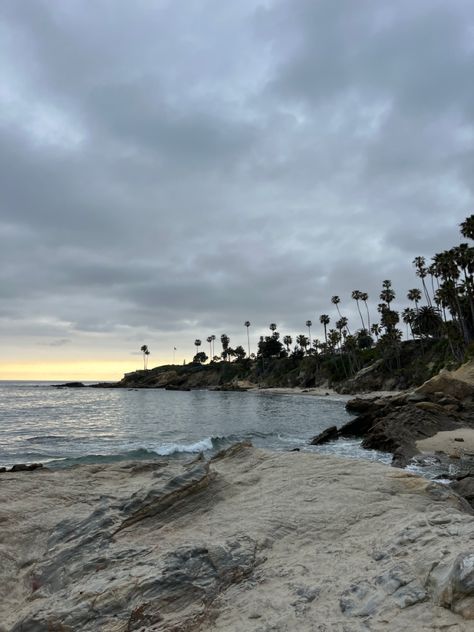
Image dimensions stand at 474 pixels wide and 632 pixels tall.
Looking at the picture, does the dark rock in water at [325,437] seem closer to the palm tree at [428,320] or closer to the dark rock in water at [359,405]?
the dark rock in water at [359,405]

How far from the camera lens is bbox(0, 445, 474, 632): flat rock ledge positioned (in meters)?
5.15

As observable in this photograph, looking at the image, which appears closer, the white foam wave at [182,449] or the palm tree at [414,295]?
the white foam wave at [182,449]

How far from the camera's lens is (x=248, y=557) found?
6.66 meters

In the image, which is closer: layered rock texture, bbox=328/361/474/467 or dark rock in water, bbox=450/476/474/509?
dark rock in water, bbox=450/476/474/509

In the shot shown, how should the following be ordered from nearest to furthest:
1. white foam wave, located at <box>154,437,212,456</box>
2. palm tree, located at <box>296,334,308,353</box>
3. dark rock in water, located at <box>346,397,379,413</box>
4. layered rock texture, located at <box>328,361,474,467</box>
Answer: layered rock texture, located at <box>328,361,474,467</box>, white foam wave, located at <box>154,437,212,456</box>, dark rock in water, located at <box>346,397,379,413</box>, palm tree, located at <box>296,334,308,353</box>

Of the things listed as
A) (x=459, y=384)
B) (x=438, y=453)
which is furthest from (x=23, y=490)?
(x=459, y=384)

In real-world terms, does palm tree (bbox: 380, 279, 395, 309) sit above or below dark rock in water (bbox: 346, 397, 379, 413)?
above

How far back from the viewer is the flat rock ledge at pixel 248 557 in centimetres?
515

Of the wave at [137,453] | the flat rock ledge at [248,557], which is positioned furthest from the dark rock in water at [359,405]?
the flat rock ledge at [248,557]

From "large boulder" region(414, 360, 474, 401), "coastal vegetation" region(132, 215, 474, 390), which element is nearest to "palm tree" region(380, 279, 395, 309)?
"coastal vegetation" region(132, 215, 474, 390)

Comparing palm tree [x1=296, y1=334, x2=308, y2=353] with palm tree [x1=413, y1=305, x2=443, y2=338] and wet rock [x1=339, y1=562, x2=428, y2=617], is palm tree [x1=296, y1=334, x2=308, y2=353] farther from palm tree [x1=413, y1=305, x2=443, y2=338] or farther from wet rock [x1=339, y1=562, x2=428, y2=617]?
wet rock [x1=339, y1=562, x2=428, y2=617]

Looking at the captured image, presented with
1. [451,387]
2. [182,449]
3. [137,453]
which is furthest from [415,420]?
[137,453]

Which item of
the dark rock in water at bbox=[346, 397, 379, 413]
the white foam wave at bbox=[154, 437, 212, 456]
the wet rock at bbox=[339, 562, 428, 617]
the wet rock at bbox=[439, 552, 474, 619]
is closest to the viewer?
the wet rock at bbox=[439, 552, 474, 619]

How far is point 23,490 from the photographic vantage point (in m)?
11.7
